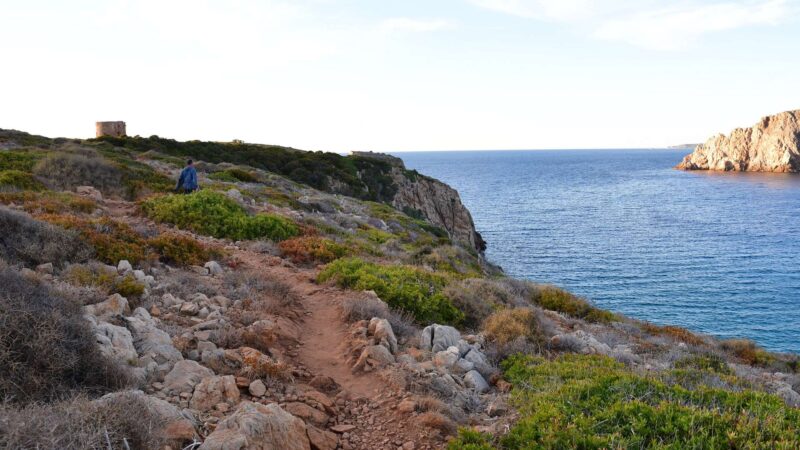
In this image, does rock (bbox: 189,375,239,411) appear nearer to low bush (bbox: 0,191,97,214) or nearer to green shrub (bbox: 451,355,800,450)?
green shrub (bbox: 451,355,800,450)

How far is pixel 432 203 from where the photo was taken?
2422 inches

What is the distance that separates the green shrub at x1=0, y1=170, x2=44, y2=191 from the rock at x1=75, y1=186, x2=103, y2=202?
1150 mm

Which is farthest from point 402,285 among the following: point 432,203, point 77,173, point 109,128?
point 109,128

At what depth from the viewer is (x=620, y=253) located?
45.6m

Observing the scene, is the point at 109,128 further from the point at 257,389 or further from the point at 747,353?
the point at 747,353

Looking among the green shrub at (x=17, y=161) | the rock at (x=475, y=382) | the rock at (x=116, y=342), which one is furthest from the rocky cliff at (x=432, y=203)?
the rock at (x=116, y=342)

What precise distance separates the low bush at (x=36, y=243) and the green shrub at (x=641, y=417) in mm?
8056

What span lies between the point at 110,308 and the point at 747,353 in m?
18.9

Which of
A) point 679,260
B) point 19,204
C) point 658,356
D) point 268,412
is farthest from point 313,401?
point 679,260

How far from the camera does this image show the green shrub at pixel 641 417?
18.5ft

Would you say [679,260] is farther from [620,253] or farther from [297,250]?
[297,250]

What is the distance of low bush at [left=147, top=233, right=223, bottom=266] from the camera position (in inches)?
464

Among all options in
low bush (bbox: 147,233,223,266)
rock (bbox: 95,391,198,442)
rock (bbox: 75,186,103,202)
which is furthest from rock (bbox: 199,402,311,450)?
rock (bbox: 75,186,103,202)

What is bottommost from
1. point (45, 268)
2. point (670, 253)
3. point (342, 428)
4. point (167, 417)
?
point (670, 253)
